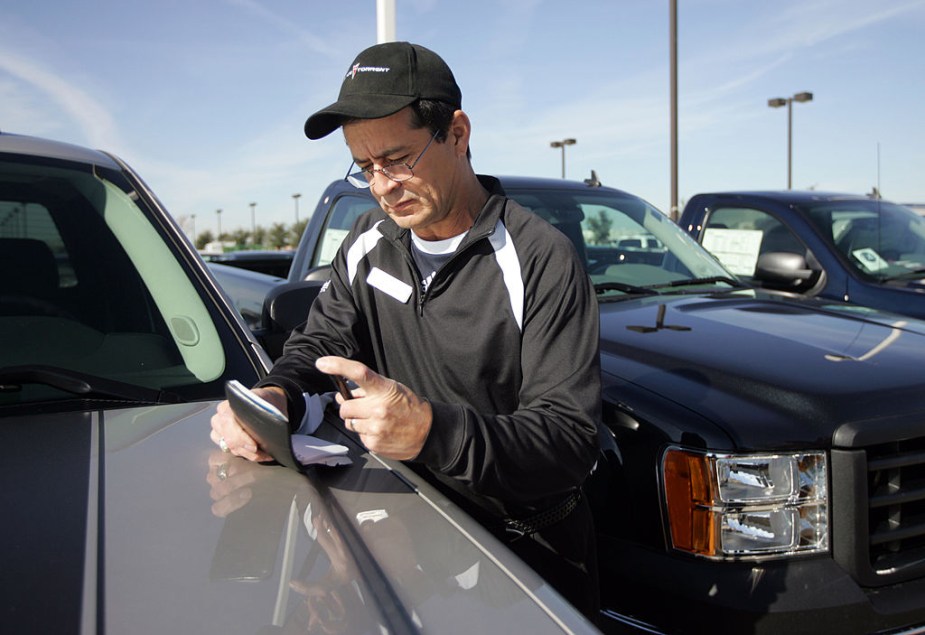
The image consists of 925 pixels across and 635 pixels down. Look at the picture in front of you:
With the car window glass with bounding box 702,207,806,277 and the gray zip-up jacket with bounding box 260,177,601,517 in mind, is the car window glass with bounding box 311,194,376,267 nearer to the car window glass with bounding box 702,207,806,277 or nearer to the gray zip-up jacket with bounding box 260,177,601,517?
the car window glass with bounding box 702,207,806,277

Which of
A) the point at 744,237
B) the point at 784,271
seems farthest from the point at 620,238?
the point at 744,237

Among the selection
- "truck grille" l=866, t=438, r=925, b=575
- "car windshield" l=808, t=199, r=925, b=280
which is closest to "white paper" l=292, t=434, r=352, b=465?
"truck grille" l=866, t=438, r=925, b=575

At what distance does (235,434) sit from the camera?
162cm

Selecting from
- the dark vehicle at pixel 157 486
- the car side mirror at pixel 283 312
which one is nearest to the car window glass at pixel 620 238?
the car side mirror at pixel 283 312

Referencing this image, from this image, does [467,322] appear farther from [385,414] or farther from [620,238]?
[620,238]

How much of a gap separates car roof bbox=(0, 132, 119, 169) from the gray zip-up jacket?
86 centimetres

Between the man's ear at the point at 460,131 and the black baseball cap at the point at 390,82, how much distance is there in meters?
0.04

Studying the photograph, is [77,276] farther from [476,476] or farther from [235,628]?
[235,628]

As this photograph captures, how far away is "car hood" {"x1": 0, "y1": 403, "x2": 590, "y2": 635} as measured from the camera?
3.52ft

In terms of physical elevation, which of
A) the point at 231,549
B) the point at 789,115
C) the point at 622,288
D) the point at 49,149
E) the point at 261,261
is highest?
the point at 789,115

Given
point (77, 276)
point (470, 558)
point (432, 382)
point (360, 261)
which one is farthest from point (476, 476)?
point (77, 276)

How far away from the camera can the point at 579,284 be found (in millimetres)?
1781

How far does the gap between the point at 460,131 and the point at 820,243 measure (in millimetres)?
3560

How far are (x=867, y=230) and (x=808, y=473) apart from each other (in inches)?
132
